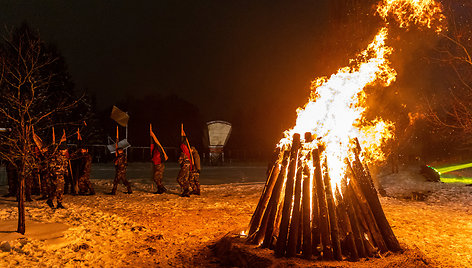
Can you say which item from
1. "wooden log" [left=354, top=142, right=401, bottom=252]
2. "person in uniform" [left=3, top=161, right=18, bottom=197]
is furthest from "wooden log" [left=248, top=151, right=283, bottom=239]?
"person in uniform" [left=3, top=161, right=18, bottom=197]

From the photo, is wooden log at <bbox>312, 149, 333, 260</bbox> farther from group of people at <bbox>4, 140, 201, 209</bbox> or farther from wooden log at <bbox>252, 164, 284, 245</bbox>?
group of people at <bbox>4, 140, 201, 209</bbox>

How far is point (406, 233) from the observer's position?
7746 mm

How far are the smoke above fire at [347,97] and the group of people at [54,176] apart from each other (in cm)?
627

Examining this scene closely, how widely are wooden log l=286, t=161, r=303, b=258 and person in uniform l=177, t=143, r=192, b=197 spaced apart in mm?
7350

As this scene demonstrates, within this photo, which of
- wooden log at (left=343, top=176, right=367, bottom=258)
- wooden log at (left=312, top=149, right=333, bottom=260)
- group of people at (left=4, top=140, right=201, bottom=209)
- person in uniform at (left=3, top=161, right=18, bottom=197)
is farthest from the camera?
person in uniform at (left=3, top=161, right=18, bottom=197)

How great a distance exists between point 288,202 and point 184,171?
24.3 feet

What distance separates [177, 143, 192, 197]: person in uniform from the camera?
1267 centimetres

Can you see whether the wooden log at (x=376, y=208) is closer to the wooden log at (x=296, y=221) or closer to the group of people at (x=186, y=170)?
the wooden log at (x=296, y=221)

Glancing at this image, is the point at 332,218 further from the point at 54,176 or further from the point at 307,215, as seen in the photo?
the point at 54,176

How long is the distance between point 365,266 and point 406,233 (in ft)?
10.3

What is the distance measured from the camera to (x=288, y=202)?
5.82m

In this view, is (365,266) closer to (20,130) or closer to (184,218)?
(184,218)

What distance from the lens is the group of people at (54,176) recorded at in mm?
9914

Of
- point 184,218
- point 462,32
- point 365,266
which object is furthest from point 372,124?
point 365,266
